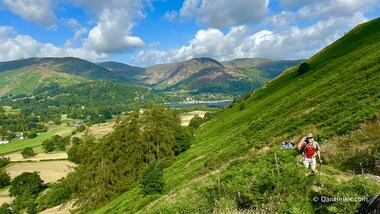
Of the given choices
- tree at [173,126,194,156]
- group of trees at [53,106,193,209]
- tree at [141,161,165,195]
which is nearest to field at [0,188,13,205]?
group of trees at [53,106,193,209]

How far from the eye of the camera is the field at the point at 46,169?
127 meters

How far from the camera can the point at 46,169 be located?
138 metres

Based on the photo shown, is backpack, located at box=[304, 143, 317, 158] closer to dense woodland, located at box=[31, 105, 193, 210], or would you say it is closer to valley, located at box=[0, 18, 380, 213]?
valley, located at box=[0, 18, 380, 213]

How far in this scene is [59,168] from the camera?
464ft

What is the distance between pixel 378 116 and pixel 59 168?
14594cm

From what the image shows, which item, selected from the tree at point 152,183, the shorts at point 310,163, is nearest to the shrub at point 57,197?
the tree at point 152,183

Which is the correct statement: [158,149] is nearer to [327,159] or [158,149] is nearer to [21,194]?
[327,159]

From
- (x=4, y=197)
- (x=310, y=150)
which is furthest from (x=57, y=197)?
(x=310, y=150)

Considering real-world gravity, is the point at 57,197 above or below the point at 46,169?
above

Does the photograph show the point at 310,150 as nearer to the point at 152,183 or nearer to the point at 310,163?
the point at 310,163

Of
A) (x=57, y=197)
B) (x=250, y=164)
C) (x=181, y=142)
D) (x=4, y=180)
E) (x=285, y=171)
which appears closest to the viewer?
(x=285, y=171)

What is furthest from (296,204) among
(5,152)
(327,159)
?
(5,152)

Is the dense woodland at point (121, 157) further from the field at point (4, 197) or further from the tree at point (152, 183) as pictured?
the field at point (4, 197)

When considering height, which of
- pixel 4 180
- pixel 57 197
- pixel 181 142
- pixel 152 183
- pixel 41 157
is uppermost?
pixel 152 183
